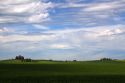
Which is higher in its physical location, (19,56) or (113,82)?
(19,56)

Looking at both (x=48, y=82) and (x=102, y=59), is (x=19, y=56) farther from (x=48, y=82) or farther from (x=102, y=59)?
(x=48, y=82)

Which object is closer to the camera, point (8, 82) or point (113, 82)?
point (8, 82)

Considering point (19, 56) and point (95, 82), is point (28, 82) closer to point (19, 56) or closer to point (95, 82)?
point (95, 82)

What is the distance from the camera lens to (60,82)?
39.7 metres

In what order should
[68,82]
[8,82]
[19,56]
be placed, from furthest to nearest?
[19,56], [68,82], [8,82]

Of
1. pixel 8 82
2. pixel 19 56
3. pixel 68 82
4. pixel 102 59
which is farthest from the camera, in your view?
pixel 19 56

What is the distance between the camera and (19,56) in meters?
164

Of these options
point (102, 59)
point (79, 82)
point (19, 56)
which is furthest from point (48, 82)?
point (19, 56)

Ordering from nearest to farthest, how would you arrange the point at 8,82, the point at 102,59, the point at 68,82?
→ the point at 8,82
the point at 68,82
the point at 102,59

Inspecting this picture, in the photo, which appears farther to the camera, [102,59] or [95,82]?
[102,59]

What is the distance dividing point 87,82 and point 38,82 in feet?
18.6

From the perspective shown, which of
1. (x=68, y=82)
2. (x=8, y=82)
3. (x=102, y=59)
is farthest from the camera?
(x=102, y=59)

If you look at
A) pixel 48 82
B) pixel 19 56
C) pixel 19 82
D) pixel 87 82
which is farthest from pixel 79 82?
pixel 19 56

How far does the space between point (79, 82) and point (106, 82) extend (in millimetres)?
3367
